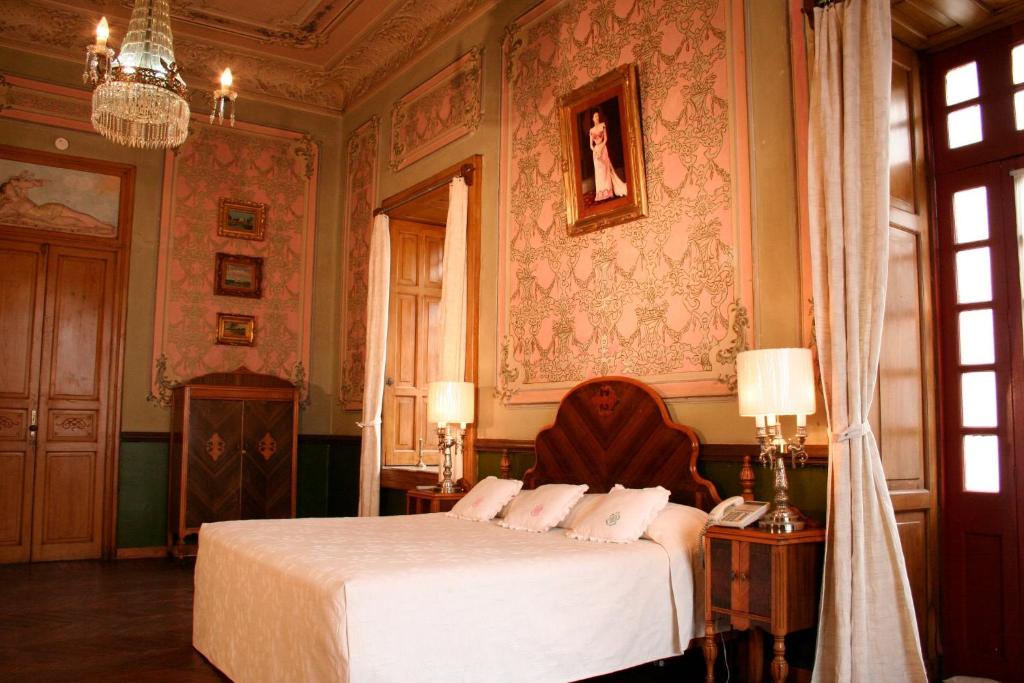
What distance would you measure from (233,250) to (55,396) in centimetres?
192

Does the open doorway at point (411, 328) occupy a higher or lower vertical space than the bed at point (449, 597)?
higher

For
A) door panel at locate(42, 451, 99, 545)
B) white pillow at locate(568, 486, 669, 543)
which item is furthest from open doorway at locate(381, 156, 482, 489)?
white pillow at locate(568, 486, 669, 543)

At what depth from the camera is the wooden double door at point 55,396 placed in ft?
22.5

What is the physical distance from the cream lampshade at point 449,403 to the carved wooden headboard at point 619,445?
682 mm

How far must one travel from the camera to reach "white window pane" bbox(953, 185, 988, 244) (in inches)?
157

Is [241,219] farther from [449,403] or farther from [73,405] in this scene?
[449,403]

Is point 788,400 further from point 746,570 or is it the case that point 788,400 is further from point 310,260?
point 310,260

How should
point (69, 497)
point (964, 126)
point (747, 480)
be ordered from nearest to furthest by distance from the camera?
point (747, 480) < point (964, 126) < point (69, 497)

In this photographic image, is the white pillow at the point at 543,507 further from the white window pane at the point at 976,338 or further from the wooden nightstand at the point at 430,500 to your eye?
the white window pane at the point at 976,338

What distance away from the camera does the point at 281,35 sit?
288 inches

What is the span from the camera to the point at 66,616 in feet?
16.0

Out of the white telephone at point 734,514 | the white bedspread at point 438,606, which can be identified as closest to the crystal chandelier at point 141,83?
the white bedspread at point 438,606

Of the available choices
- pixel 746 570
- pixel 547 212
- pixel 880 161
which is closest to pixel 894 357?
pixel 880 161

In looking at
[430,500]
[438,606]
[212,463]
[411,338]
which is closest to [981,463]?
[438,606]
